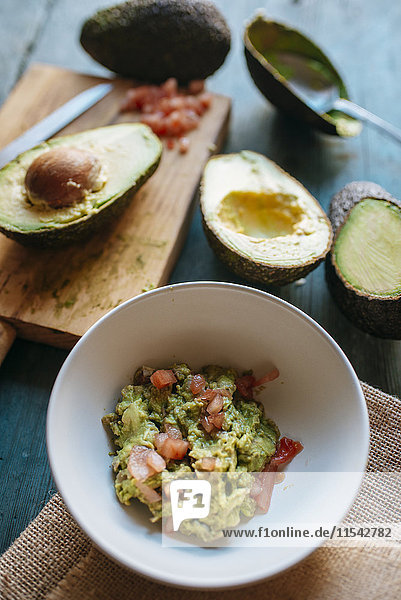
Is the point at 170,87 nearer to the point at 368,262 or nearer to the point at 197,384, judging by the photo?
the point at 368,262

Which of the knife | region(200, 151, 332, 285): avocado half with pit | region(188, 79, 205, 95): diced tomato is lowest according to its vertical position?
the knife

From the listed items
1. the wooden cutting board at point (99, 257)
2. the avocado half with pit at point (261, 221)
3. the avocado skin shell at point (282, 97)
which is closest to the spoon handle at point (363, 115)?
the avocado skin shell at point (282, 97)

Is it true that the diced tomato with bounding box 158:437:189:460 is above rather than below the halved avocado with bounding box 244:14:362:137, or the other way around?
below

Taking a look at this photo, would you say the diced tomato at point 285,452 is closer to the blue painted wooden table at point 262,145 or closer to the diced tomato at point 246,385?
the diced tomato at point 246,385

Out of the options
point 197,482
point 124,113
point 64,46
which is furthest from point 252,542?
point 64,46

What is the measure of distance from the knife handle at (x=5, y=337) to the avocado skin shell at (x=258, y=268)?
60cm

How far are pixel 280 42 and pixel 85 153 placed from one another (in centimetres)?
91

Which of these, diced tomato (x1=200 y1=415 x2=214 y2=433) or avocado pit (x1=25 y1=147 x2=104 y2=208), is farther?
avocado pit (x1=25 y1=147 x2=104 y2=208)

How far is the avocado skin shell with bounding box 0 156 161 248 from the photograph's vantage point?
56.4 inches

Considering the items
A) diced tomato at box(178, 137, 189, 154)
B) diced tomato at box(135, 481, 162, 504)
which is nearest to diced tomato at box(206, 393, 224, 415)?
diced tomato at box(135, 481, 162, 504)

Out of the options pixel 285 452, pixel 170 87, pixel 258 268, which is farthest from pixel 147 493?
pixel 170 87

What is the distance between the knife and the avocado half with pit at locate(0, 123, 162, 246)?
19cm

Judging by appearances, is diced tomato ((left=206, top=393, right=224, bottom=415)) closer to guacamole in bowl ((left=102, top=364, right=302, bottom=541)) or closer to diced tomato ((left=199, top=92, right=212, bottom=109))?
guacamole in bowl ((left=102, top=364, right=302, bottom=541))

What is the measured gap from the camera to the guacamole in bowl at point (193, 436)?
1067mm
